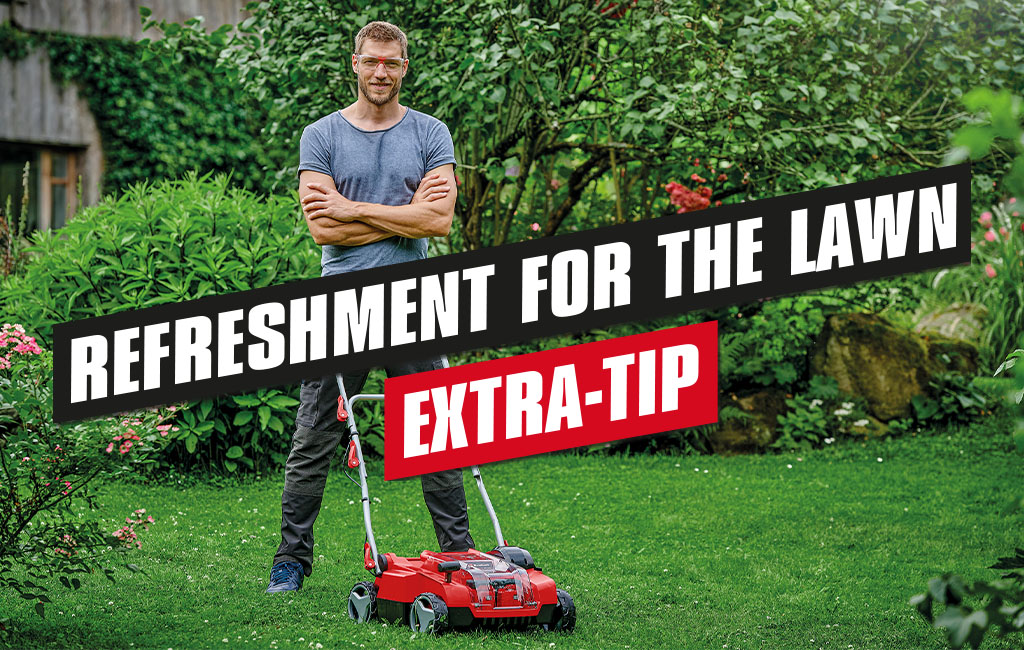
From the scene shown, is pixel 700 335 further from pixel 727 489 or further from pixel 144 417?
pixel 144 417

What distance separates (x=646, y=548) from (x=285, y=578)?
1916mm

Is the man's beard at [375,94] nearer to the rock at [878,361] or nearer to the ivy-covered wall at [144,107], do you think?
the rock at [878,361]

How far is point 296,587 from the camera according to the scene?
506cm

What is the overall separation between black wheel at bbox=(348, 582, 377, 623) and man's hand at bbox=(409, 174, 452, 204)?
1445 mm

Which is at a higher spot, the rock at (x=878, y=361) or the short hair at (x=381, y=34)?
the short hair at (x=381, y=34)

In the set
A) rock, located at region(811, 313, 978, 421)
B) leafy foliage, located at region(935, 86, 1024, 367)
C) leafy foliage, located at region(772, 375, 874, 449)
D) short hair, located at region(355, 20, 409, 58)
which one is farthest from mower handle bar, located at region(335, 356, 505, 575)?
rock, located at region(811, 313, 978, 421)

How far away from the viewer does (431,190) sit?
4.86 m

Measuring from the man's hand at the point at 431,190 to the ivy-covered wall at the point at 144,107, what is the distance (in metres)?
10.7

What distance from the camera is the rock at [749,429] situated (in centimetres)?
876

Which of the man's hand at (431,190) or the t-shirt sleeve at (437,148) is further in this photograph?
the t-shirt sleeve at (437,148)

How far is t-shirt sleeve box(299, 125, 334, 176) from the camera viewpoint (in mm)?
4859

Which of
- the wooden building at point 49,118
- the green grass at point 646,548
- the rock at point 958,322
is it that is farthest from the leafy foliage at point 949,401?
the wooden building at point 49,118

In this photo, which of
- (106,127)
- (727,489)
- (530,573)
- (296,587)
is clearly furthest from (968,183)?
(106,127)

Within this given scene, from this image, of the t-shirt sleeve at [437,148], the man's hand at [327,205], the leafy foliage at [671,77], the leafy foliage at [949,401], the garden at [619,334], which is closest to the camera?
the garden at [619,334]
